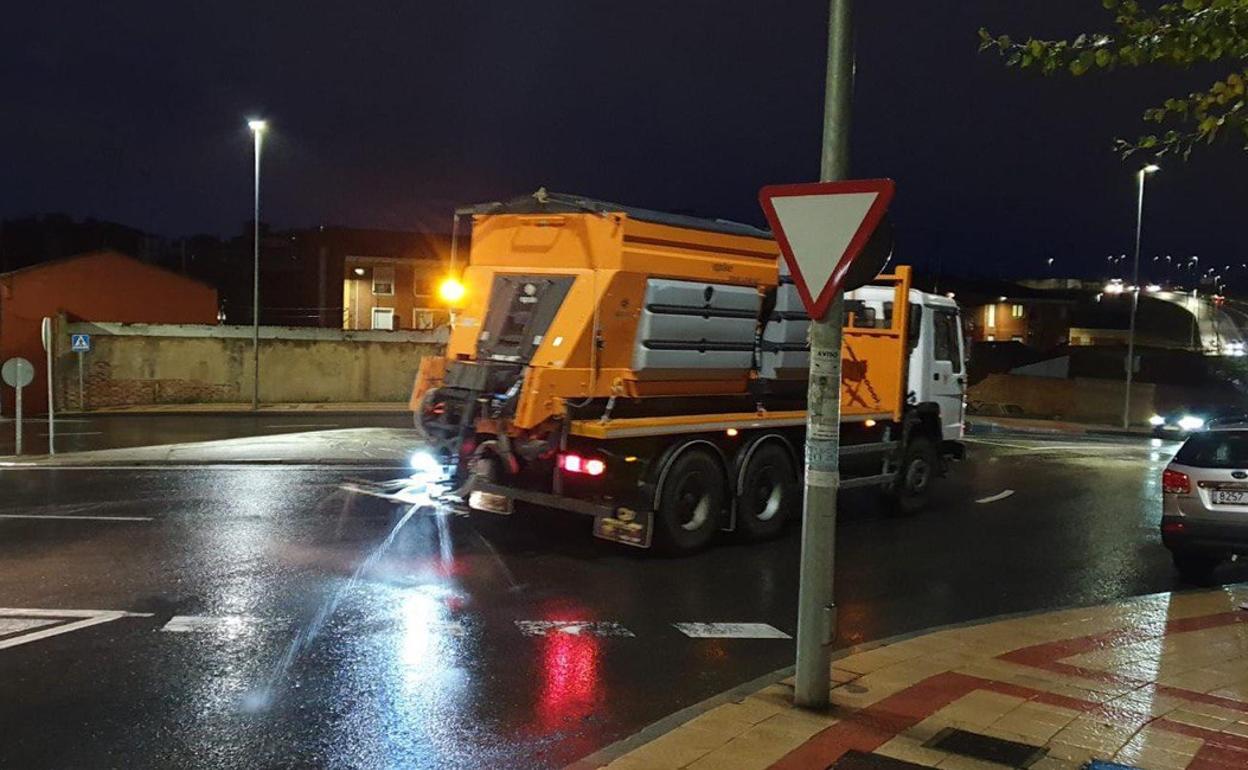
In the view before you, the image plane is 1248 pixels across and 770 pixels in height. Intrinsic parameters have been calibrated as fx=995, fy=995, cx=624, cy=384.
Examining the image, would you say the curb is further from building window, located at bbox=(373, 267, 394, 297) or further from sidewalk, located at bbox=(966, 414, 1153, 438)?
building window, located at bbox=(373, 267, 394, 297)

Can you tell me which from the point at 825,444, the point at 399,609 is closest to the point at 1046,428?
the point at 399,609

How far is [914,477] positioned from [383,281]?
35.0 meters

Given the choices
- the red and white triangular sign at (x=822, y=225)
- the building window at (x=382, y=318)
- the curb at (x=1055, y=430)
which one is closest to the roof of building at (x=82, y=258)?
the building window at (x=382, y=318)

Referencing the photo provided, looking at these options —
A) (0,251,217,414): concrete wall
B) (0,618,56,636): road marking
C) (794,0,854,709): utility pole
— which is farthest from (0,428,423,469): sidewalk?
(0,251,217,414): concrete wall

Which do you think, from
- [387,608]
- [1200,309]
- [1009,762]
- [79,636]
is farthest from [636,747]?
[1200,309]

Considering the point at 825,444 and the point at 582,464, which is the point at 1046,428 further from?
the point at 825,444

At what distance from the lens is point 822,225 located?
5.22m

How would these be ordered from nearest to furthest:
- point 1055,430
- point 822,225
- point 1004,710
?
point 822,225
point 1004,710
point 1055,430

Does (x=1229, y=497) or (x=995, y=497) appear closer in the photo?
(x=1229, y=497)

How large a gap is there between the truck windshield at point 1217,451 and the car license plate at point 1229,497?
0.23 metres

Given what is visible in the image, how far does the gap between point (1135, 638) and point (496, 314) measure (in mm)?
6356

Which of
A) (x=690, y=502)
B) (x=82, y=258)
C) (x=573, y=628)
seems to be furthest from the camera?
(x=82, y=258)

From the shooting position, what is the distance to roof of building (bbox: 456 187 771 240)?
948 cm

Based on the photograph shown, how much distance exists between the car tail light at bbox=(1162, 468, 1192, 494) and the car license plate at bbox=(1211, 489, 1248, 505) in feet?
0.70
